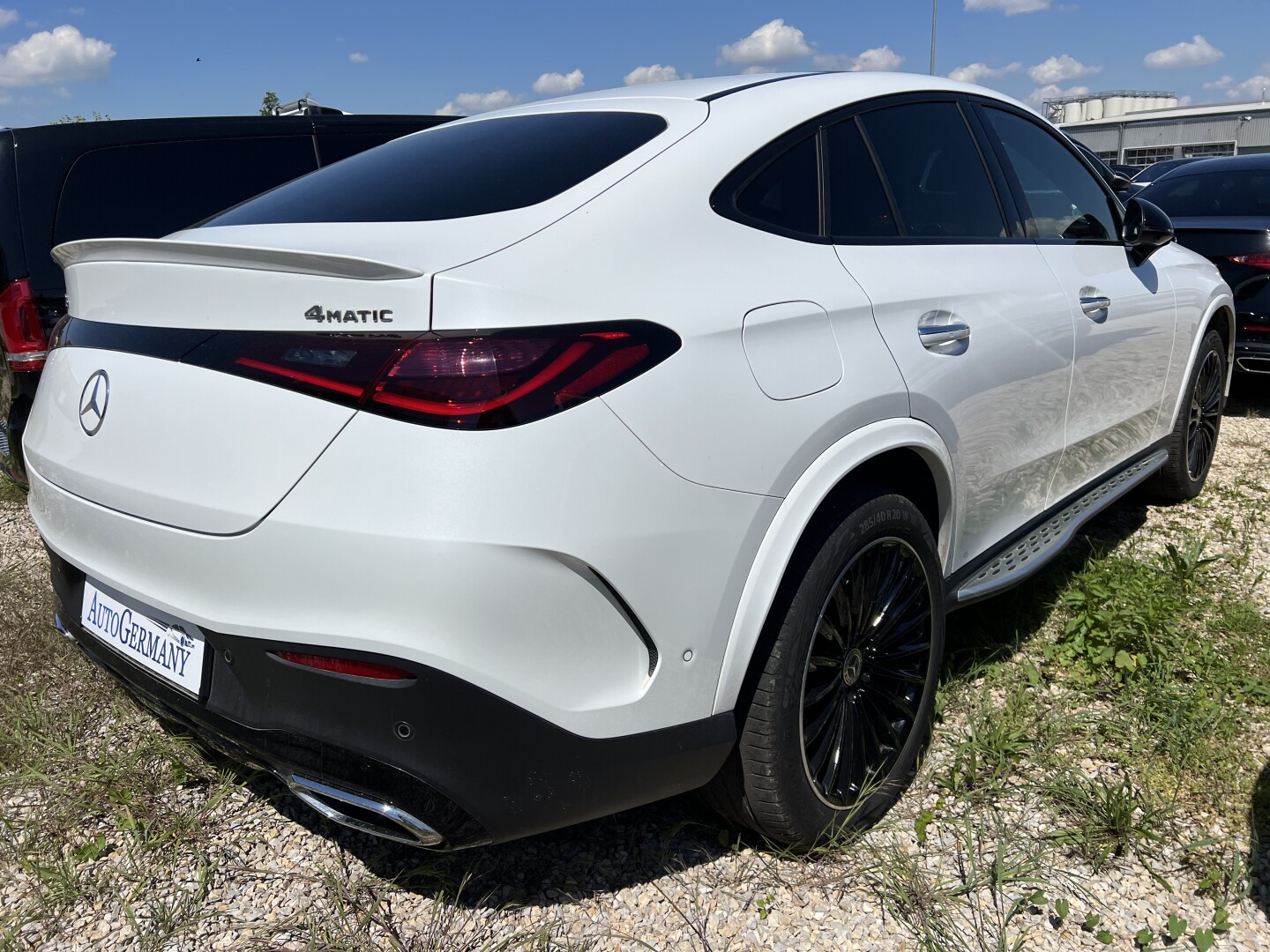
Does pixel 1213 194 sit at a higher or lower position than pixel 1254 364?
higher

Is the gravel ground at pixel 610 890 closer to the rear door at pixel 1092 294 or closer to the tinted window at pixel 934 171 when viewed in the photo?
the rear door at pixel 1092 294

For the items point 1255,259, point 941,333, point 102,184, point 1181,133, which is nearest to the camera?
point 941,333

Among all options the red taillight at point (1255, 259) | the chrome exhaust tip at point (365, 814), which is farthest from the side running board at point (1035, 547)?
the red taillight at point (1255, 259)

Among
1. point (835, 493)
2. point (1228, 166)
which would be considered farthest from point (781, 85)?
→ point (1228, 166)

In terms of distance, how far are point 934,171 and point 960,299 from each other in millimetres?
480

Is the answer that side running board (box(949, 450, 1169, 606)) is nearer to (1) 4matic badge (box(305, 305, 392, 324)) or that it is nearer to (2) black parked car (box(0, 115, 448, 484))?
(1) 4matic badge (box(305, 305, 392, 324))

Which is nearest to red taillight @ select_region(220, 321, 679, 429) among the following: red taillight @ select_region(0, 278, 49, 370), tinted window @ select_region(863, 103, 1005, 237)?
tinted window @ select_region(863, 103, 1005, 237)

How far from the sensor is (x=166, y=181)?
14.3 feet

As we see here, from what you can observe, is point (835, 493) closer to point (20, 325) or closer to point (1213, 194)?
point (20, 325)

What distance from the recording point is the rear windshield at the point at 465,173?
1.94 m

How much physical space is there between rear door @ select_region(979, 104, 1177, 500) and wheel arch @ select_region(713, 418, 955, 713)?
2.77ft

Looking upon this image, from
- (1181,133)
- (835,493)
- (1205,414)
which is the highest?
(1181,133)

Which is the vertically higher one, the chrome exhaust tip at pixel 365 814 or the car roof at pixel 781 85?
the car roof at pixel 781 85

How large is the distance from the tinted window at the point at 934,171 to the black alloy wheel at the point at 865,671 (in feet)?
2.90
